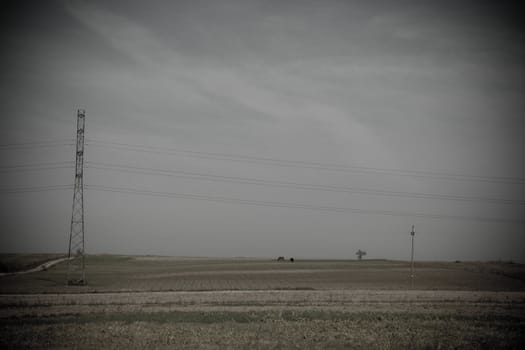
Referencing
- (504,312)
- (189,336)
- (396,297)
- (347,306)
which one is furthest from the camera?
(396,297)

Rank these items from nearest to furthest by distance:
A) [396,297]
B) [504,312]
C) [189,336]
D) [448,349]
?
[448,349] → [189,336] → [504,312] → [396,297]

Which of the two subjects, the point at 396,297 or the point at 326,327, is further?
the point at 396,297

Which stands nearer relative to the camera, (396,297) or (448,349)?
(448,349)

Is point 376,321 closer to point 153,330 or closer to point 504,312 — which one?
point 504,312

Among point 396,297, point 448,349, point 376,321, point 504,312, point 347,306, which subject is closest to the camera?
point 448,349

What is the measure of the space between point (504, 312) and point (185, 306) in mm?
26954

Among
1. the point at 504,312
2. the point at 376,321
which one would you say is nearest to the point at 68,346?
the point at 376,321

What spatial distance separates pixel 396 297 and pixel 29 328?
34.4 metres

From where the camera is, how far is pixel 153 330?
85.5 ft

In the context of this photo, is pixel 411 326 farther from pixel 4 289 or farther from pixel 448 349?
pixel 4 289

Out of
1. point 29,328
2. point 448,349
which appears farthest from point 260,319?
point 29,328

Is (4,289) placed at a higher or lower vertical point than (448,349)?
lower

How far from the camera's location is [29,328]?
2661cm

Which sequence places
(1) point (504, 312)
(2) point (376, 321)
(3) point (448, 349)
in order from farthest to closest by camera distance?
(1) point (504, 312) → (2) point (376, 321) → (3) point (448, 349)
